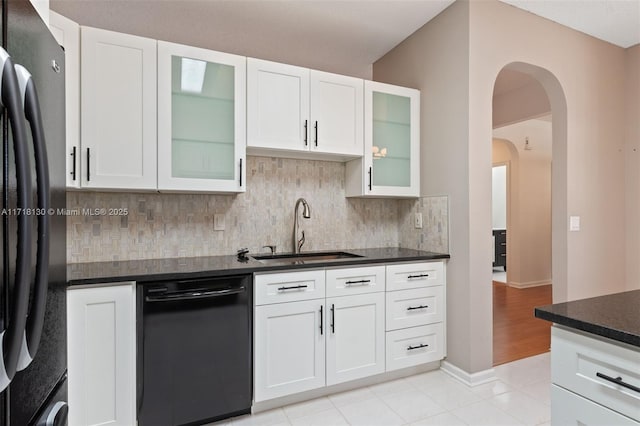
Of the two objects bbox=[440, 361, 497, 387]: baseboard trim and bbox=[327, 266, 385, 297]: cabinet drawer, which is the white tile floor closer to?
bbox=[440, 361, 497, 387]: baseboard trim

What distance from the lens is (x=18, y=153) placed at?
681 mm

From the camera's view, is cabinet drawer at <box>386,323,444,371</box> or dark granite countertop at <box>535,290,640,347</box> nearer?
dark granite countertop at <box>535,290,640,347</box>

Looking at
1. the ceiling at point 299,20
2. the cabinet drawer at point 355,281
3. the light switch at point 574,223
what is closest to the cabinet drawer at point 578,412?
the cabinet drawer at point 355,281

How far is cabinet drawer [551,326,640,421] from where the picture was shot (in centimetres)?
90

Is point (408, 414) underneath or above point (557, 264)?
underneath

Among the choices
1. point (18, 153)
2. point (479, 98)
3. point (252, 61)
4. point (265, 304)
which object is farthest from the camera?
point (479, 98)

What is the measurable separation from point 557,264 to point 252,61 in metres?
2.91

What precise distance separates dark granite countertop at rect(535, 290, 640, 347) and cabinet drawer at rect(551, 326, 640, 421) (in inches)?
1.7

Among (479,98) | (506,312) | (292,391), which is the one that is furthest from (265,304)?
(506,312)

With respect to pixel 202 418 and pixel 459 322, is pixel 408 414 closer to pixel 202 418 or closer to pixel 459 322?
pixel 459 322

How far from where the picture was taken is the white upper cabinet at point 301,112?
2.25 metres

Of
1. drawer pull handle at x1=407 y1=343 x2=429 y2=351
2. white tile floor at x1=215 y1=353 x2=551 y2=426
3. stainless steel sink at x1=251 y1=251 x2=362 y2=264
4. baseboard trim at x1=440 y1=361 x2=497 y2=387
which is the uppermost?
stainless steel sink at x1=251 y1=251 x2=362 y2=264

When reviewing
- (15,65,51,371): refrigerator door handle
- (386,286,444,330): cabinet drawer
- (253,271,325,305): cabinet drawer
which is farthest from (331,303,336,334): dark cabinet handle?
(15,65,51,371): refrigerator door handle

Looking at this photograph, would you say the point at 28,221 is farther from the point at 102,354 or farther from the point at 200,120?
the point at 200,120
